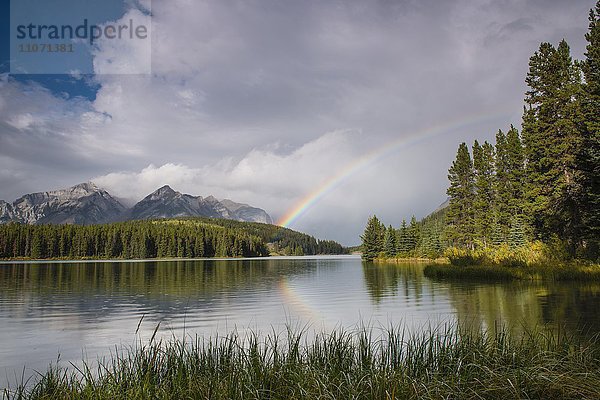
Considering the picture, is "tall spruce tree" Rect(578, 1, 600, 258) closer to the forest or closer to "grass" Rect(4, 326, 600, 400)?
the forest

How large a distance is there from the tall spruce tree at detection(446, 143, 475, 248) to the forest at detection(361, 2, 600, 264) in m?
0.19

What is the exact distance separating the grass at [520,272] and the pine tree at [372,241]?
→ 7369 centimetres

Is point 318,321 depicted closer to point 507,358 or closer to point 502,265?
point 507,358

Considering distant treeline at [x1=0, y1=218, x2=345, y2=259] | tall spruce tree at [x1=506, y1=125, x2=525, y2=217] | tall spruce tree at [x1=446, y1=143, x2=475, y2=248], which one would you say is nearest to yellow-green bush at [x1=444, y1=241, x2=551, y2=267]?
tall spruce tree at [x1=506, y1=125, x2=525, y2=217]

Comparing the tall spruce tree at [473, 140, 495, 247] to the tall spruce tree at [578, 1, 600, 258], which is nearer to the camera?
the tall spruce tree at [578, 1, 600, 258]

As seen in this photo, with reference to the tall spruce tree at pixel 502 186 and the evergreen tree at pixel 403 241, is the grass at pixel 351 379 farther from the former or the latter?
the evergreen tree at pixel 403 241

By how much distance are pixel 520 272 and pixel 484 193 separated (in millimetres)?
36419

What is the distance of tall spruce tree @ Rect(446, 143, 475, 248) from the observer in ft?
253

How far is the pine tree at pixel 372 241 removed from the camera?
406 ft

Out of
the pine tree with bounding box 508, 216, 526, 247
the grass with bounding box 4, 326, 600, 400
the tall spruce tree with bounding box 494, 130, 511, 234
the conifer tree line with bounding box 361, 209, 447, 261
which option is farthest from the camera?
the conifer tree line with bounding box 361, 209, 447, 261

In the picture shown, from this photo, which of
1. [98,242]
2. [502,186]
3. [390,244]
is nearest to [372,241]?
[390,244]

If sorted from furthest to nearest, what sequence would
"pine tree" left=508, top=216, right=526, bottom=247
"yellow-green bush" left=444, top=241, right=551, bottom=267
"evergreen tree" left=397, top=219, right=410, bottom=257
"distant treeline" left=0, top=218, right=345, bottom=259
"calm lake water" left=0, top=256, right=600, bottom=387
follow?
"distant treeline" left=0, top=218, right=345, bottom=259 → "evergreen tree" left=397, top=219, right=410, bottom=257 → "pine tree" left=508, top=216, right=526, bottom=247 → "yellow-green bush" left=444, top=241, right=551, bottom=267 → "calm lake water" left=0, top=256, right=600, bottom=387

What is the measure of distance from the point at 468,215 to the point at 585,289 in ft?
161

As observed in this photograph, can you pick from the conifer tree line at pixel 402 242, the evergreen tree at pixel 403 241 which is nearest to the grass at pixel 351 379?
the conifer tree line at pixel 402 242
